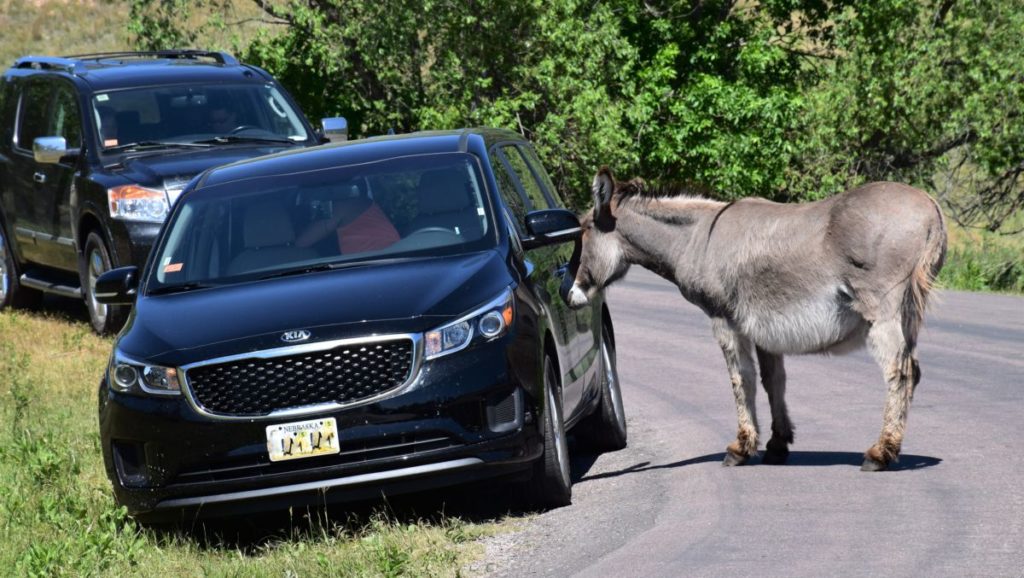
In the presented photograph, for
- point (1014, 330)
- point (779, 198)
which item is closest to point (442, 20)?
point (779, 198)

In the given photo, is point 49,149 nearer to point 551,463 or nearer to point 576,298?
point 576,298

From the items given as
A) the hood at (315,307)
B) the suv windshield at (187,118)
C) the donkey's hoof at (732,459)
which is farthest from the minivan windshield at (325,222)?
the suv windshield at (187,118)

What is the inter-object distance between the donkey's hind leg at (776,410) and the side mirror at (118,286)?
11.6 ft

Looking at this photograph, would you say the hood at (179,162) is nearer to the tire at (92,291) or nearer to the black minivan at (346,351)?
the tire at (92,291)

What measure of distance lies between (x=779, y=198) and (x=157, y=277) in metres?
23.7

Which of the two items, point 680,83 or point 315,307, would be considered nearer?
point 315,307

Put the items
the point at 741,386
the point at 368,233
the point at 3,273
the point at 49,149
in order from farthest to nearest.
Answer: the point at 3,273, the point at 49,149, the point at 741,386, the point at 368,233

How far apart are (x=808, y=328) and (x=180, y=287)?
3328mm

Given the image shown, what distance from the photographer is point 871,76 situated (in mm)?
29625

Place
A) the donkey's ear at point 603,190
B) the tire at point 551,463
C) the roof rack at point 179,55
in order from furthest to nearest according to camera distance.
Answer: the roof rack at point 179,55 < the donkey's ear at point 603,190 < the tire at point 551,463

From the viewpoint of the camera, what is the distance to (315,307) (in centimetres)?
746

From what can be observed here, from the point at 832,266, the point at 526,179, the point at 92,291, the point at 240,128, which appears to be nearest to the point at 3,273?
the point at 92,291

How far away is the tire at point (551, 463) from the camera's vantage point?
765 centimetres

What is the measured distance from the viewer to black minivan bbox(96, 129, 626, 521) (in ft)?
23.5
